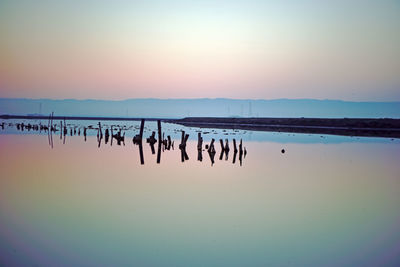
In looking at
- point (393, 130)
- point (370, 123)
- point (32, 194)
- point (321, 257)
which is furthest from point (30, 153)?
point (370, 123)

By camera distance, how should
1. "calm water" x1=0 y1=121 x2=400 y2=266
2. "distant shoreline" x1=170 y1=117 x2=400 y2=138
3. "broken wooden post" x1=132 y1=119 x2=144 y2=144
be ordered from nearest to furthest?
"calm water" x1=0 y1=121 x2=400 y2=266 → "broken wooden post" x1=132 y1=119 x2=144 y2=144 → "distant shoreline" x1=170 y1=117 x2=400 y2=138

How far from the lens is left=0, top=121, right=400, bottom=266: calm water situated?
914 centimetres

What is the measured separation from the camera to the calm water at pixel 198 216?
9141 millimetres

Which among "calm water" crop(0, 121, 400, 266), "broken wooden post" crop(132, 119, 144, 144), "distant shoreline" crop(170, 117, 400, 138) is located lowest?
"calm water" crop(0, 121, 400, 266)

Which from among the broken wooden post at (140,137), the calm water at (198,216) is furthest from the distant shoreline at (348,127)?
the calm water at (198,216)

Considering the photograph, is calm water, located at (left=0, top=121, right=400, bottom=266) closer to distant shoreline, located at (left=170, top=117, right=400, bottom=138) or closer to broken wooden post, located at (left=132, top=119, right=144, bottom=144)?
broken wooden post, located at (left=132, top=119, right=144, bottom=144)

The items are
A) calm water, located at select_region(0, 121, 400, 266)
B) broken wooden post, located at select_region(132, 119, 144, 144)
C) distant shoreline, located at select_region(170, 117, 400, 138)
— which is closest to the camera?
calm water, located at select_region(0, 121, 400, 266)

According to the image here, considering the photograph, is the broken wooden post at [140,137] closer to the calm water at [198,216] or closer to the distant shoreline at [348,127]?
the calm water at [198,216]

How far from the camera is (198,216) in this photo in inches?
484

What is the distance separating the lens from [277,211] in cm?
1302

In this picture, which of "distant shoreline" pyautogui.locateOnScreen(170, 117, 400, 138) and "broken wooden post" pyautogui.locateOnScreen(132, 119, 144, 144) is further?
"distant shoreline" pyautogui.locateOnScreen(170, 117, 400, 138)

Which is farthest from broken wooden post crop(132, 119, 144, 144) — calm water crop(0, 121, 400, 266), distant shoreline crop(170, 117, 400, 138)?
distant shoreline crop(170, 117, 400, 138)

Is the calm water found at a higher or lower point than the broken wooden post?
lower

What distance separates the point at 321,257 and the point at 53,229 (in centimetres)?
621
